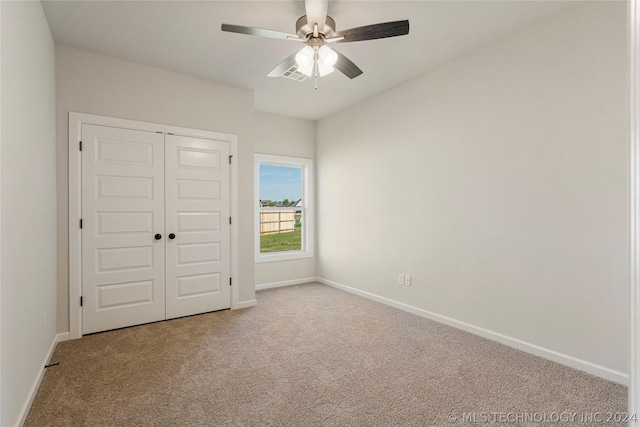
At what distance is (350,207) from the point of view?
15.2 feet

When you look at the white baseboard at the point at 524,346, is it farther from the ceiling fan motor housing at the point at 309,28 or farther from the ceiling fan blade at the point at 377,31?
the ceiling fan motor housing at the point at 309,28

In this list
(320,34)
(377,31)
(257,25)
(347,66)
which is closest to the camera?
(377,31)

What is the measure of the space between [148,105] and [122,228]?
1.35 metres

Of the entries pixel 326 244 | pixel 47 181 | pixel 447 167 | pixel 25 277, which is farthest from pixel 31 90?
pixel 326 244

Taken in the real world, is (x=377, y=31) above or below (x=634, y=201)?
above

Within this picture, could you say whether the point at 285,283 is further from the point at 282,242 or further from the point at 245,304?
→ the point at 245,304

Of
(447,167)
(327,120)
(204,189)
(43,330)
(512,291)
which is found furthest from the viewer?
(327,120)

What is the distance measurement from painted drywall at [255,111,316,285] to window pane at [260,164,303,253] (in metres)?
0.28

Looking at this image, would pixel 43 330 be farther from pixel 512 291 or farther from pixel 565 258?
pixel 565 258

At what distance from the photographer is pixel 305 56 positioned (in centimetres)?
228

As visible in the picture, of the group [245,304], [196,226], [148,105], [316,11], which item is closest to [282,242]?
[245,304]

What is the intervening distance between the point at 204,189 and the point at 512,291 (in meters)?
3.38

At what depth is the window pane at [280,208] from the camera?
198 inches

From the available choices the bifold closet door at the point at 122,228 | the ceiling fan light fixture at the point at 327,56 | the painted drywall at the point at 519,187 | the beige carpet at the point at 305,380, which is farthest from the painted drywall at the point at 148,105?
the ceiling fan light fixture at the point at 327,56
